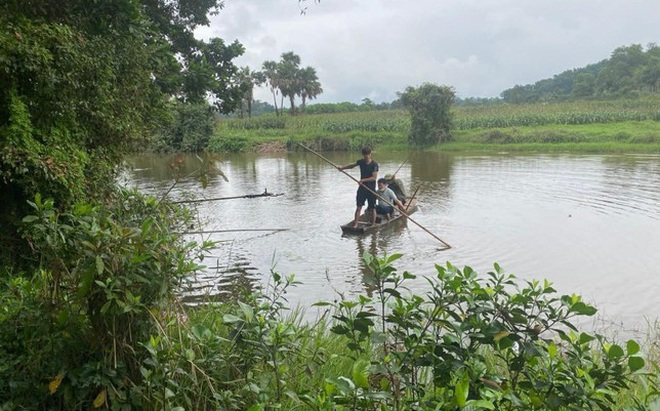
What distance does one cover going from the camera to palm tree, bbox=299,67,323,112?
6625 cm

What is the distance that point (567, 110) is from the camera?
48531 millimetres

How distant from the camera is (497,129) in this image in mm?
41031

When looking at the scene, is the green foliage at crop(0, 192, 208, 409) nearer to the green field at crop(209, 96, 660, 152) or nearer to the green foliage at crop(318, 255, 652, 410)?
the green foliage at crop(318, 255, 652, 410)

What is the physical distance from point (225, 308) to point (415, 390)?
2365mm

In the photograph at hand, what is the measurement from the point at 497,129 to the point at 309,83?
31480 mm

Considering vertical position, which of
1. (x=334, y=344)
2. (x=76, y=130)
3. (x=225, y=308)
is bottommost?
(x=334, y=344)

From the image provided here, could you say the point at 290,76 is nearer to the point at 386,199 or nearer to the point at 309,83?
the point at 309,83

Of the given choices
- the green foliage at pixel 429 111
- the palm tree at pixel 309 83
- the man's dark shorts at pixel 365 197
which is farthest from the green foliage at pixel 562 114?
the man's dark shorts at pixel 365 197

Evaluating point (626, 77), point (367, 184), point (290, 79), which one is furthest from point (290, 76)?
point (367, 184)

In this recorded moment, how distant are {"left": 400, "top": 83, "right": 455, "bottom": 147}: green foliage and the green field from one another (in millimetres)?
1054

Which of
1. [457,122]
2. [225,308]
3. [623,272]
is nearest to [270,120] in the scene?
[457,122]

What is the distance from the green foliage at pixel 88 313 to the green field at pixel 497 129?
103 ft

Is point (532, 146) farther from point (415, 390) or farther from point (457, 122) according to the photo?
point (415, 390)

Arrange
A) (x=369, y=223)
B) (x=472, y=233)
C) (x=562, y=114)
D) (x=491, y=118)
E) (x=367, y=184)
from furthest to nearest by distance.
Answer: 1. (x=491, y=118)
2. (x=562, y=114)
3. (x=367, y=184)
4. (x=369, y=223)
5. (x=472, y=233)
